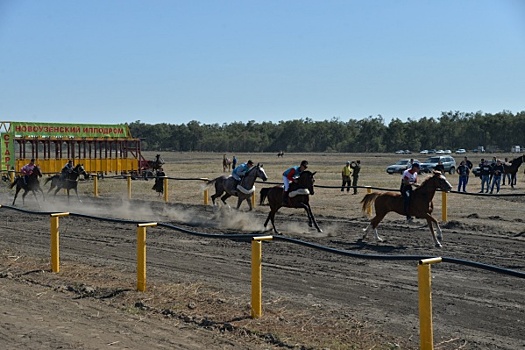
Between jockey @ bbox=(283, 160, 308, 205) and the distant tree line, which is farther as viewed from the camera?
the distant tree line

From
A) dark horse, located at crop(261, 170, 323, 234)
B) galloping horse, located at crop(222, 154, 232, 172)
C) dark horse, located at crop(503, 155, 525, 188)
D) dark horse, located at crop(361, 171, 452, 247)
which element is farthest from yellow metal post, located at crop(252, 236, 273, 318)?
galloping horse, located at crop(222, 154, 232, 172)

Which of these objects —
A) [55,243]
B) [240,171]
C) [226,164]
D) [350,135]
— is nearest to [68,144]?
[226,164]

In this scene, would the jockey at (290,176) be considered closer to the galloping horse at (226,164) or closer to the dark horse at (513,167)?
the dark horse at (513,167)

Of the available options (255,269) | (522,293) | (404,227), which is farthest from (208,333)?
(404,227)

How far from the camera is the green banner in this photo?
47950mm

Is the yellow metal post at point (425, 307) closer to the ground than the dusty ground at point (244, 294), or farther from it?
farther from it

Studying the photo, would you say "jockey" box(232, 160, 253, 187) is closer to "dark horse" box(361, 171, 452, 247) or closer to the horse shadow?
"dark horse" box(361, 171, 452, 247)

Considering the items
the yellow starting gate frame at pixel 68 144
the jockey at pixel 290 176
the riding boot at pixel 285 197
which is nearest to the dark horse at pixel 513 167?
the jockey at pixel 290 176

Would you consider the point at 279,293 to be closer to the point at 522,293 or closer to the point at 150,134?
the point at 522,293

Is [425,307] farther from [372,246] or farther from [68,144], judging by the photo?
[68,144]

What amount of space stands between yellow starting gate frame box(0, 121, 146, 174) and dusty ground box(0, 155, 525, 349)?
28.2m

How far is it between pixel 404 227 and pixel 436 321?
11292 millimetres

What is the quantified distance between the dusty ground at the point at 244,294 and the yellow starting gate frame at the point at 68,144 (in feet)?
92.5

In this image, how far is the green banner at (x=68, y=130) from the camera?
48.0 m
